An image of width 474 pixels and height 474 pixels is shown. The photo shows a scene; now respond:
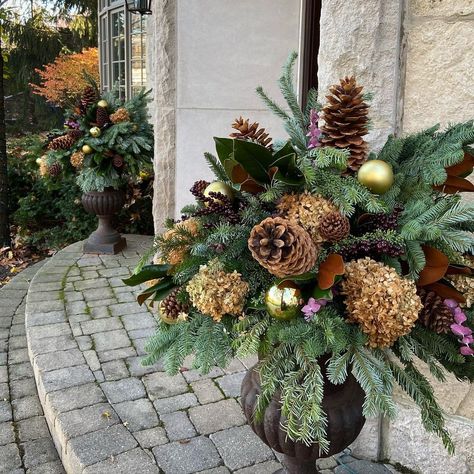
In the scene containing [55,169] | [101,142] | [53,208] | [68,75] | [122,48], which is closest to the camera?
[101,142]

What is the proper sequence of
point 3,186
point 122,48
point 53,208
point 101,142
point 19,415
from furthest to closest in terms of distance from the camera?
1. point 122,48
2. point 53,208
3. point 3,186
4. point 101,142
5. point 19,415

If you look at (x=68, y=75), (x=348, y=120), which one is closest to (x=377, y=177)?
(x=348, y=120)

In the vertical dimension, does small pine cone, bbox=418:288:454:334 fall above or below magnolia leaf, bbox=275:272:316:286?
below

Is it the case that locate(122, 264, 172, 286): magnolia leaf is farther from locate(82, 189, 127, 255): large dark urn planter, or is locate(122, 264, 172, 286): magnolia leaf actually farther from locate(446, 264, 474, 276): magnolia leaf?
locate(82, 189, 127, 255): large dark urn planter

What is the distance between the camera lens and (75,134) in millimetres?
5074

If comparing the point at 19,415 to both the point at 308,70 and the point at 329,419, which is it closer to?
the point at 329,419

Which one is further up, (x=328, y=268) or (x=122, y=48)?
(x=122, y=48)

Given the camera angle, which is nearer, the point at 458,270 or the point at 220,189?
the point at 458,270

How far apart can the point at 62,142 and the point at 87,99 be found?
49 cm

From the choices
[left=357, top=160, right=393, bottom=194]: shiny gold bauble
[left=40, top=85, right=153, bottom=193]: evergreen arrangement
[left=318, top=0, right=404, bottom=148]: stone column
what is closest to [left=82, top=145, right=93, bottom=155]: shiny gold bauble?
[left=40, top=85, right=153, bottom=193]: evergreen arrangement

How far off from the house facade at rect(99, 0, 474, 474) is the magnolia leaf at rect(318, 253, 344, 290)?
0.85 m

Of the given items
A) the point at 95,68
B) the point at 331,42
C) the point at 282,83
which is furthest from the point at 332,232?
the point at 95,68

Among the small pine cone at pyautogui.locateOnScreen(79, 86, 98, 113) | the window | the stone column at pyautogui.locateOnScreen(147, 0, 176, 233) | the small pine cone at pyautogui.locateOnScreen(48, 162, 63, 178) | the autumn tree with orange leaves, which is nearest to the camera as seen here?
the stone column at pyautogui.locateOnScreen(147, 0, 176, 233)

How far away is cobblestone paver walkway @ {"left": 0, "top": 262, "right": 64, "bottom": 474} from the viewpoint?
2607mm
